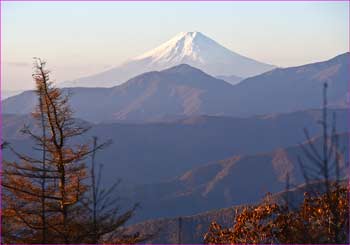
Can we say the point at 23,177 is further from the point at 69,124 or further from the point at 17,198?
the point at 69,124

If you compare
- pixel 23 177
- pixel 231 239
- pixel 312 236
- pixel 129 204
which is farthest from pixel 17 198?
pixel 129 204

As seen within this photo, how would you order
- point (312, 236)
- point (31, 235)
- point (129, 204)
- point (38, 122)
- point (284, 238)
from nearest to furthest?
point (312, 236), point (284, 238), point (31, 235), point (38, 122), point (129, 204)

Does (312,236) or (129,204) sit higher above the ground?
(129,204)

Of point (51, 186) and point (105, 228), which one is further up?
point (51, 186)

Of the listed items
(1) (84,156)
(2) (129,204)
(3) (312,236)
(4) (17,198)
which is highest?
(2) (129,204)

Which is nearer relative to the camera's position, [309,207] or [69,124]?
[309,207]

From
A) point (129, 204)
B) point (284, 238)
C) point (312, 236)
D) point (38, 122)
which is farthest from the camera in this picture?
point (129, 204)

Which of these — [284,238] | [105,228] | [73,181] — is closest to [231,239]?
[284,238]

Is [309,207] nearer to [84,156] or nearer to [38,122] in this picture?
[84,156]

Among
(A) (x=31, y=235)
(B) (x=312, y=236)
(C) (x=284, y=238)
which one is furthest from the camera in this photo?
(A) (x=31, y=235)
